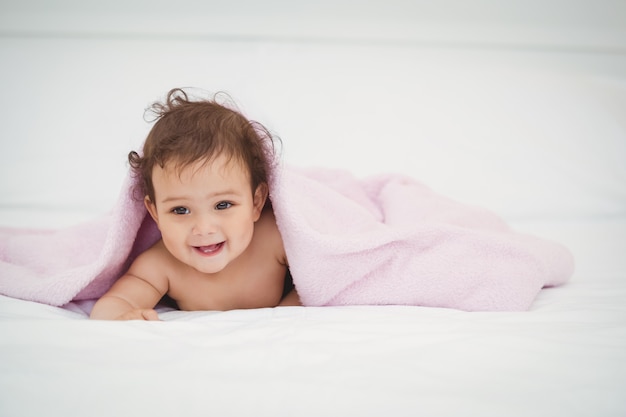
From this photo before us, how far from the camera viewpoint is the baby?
0.88 meters

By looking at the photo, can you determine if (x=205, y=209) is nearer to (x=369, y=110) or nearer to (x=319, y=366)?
(x=319, y=366)

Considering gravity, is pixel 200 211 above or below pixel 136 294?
above

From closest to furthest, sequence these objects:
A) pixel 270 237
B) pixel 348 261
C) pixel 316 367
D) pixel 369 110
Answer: pixel 316 367 < pixel 348 261 < pixel 270 237 < pixel 369 110

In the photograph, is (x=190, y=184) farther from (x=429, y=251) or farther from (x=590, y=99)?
(x=590, y=99)

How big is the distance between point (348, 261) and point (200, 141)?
1.05 ft

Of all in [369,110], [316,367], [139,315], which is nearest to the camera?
[316,367]

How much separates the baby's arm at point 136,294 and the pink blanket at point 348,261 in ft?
0.12

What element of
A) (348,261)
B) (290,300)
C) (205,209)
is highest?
(205,209)

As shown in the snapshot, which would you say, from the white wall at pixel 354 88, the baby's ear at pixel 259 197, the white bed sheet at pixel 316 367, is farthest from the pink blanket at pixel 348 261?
the white wall at pixel 354 88

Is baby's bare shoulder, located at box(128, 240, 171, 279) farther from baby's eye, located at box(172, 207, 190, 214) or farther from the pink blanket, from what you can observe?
baby's eye, located at box(172, 207, 190, 214)

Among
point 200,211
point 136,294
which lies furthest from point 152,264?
point 200,211

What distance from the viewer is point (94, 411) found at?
0.57 metres

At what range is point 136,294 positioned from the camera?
97 centimetres

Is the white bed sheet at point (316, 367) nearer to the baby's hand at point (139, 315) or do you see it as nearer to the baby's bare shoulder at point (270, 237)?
the baby's hand at point (139, 315)
